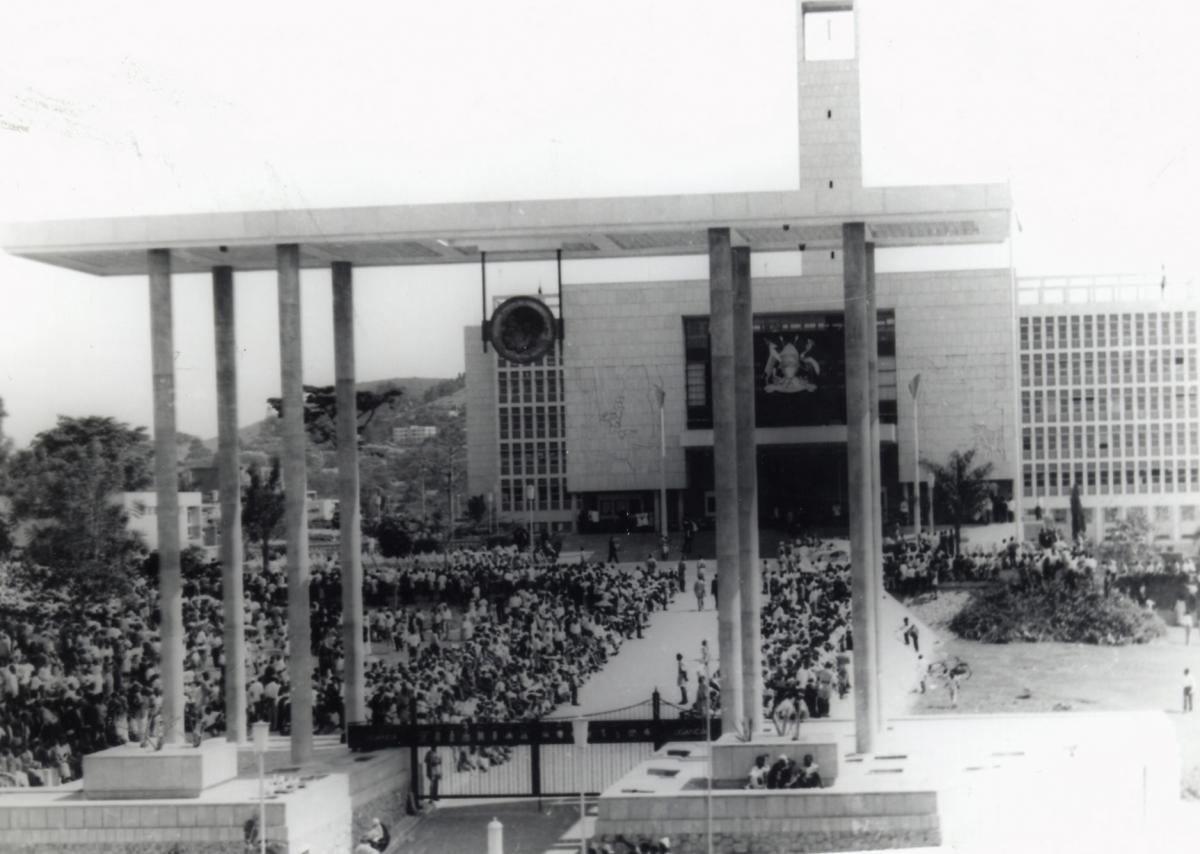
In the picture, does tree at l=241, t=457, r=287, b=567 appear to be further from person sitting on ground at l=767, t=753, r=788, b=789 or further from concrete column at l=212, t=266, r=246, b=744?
person sitting on ground at l=767, t=753, r=788, b=789

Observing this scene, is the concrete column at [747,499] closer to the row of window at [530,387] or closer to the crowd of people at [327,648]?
the crowd of people at [327,648]

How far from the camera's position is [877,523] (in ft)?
54.0

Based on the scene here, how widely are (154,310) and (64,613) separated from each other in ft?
27.7

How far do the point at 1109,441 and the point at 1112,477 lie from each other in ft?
1.79

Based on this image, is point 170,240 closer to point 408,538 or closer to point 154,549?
point 408,538

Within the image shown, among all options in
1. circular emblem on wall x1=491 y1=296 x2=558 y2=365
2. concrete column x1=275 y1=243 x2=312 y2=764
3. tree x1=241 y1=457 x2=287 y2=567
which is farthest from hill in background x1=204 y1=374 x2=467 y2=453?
circular emblem on wall x1=491 y1=296 x2=558 y2=365

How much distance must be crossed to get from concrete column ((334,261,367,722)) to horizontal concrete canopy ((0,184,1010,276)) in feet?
1.91

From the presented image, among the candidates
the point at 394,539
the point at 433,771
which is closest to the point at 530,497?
the point at 394,539

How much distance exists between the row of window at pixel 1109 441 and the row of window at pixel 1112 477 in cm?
17

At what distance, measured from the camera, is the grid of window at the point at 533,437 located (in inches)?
835

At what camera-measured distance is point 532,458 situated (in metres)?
21.5

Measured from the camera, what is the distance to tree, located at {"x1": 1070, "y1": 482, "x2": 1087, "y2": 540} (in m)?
21.8

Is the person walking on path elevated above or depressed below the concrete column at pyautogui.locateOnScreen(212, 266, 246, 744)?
below

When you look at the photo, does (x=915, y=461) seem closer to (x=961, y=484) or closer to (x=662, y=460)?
(x=961, y=484)
